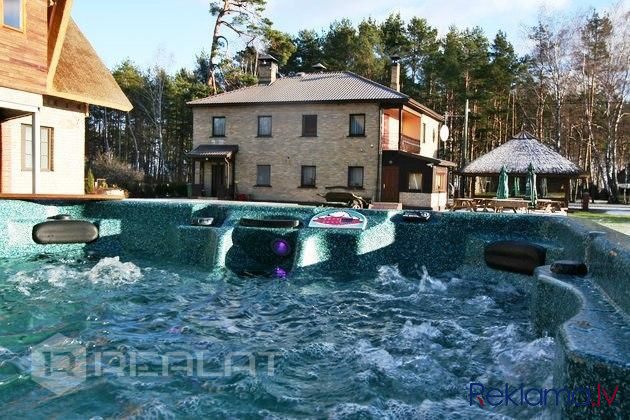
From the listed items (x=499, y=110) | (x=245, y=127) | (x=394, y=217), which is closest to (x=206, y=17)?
(x=245, y=127)

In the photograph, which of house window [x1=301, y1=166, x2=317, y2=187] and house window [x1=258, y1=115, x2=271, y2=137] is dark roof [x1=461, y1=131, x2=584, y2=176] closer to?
house window [x1=301, y1=166, x2=317, y2=187]

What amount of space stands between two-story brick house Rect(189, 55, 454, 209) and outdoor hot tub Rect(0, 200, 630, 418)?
17.1 m

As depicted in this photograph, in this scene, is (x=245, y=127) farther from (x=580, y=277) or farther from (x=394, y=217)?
(x=580, y=277)

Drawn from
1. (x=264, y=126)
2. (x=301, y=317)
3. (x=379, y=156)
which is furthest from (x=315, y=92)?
(x=301, y=317)

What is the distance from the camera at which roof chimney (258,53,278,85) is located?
2798cm

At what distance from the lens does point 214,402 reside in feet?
9.89

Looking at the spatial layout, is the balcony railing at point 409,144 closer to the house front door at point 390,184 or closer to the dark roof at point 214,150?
the house front door at point 390,184

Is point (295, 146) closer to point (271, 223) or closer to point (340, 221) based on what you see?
point (271, 223)

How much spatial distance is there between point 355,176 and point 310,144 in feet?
8.89

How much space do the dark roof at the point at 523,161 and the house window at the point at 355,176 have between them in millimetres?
5738

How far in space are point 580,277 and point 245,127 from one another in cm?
2388

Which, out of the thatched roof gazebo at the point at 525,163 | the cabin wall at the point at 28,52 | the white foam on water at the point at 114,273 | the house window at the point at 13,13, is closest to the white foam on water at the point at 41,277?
the white foam on water at the point at 114,273

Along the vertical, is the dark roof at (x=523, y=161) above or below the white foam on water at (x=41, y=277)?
above

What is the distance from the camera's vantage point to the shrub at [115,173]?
3081 centimetres
